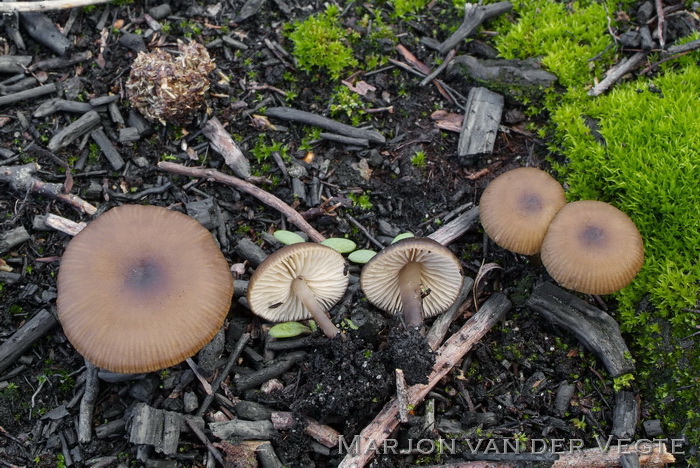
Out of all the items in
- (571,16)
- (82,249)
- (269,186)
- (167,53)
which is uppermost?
(571,16)

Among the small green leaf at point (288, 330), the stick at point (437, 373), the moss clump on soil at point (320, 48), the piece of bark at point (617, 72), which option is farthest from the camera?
the moss clump on soil at point (320, 48)

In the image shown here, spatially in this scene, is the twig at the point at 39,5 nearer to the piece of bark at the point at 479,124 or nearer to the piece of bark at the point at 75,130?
the piece of bark at the point at 75,130

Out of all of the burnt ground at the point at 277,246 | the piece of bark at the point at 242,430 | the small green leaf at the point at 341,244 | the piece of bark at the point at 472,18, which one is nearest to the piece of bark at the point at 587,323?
the burnt ground at the point at 277,246

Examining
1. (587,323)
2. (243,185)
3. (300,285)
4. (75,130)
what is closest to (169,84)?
(75,130)

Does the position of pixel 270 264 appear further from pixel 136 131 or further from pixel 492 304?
pixel 136 131

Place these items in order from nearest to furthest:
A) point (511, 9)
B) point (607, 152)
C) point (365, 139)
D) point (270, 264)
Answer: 1. point (270, 264)
2. point (607, 152)
3. point (365, 139)
4. point (511, 9)

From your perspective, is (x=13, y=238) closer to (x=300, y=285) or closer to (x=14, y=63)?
(x=14, y=63)

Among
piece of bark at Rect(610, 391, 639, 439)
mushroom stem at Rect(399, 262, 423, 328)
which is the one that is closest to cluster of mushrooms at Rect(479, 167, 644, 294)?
mushroom stem at Rect(399, 262, 423, 328)

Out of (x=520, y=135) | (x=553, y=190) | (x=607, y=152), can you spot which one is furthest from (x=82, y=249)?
(x=607, y=152)
